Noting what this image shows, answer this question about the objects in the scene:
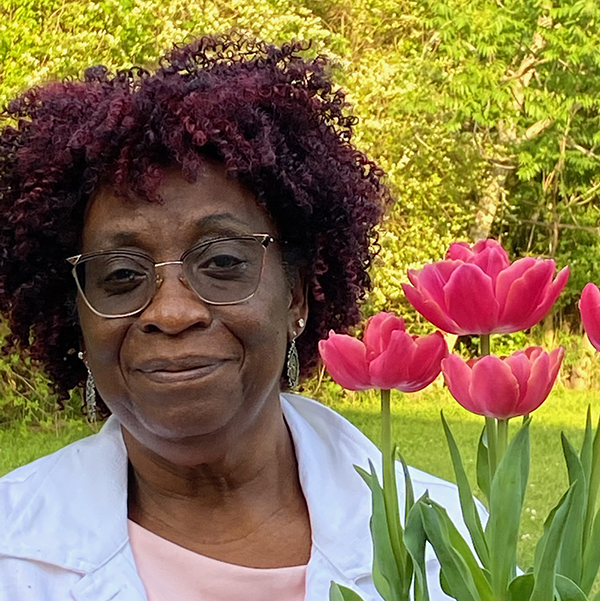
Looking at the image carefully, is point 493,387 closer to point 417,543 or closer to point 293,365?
point 417,543

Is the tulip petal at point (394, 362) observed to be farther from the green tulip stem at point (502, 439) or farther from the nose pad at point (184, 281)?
the nose pad at point (184, 281)

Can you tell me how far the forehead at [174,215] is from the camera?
128 cm

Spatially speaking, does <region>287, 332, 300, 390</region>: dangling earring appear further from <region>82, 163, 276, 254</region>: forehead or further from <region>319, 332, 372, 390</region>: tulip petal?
<region>319, 332, 372, 390</region>: tulip petal

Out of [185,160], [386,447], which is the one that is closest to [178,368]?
[185,160]

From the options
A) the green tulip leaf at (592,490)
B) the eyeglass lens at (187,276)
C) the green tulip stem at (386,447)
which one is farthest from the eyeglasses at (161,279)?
the green tulip leaf at (592,490)

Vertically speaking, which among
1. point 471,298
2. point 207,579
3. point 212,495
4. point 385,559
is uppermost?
point 471,298

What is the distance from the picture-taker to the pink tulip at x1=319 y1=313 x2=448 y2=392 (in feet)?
2.21

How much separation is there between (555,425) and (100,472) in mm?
5577

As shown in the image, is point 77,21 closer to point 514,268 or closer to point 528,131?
point 528,131

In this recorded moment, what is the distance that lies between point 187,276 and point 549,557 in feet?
2.41

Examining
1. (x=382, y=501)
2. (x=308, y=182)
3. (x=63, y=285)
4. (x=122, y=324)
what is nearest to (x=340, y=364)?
(x=382, y=501)

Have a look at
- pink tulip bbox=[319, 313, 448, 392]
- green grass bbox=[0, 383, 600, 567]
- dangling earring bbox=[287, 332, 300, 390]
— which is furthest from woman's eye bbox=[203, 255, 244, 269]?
green grass bbox=[0, 383, 600, 567]

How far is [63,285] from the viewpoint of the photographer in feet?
5.10

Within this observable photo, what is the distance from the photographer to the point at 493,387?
2.03ft
